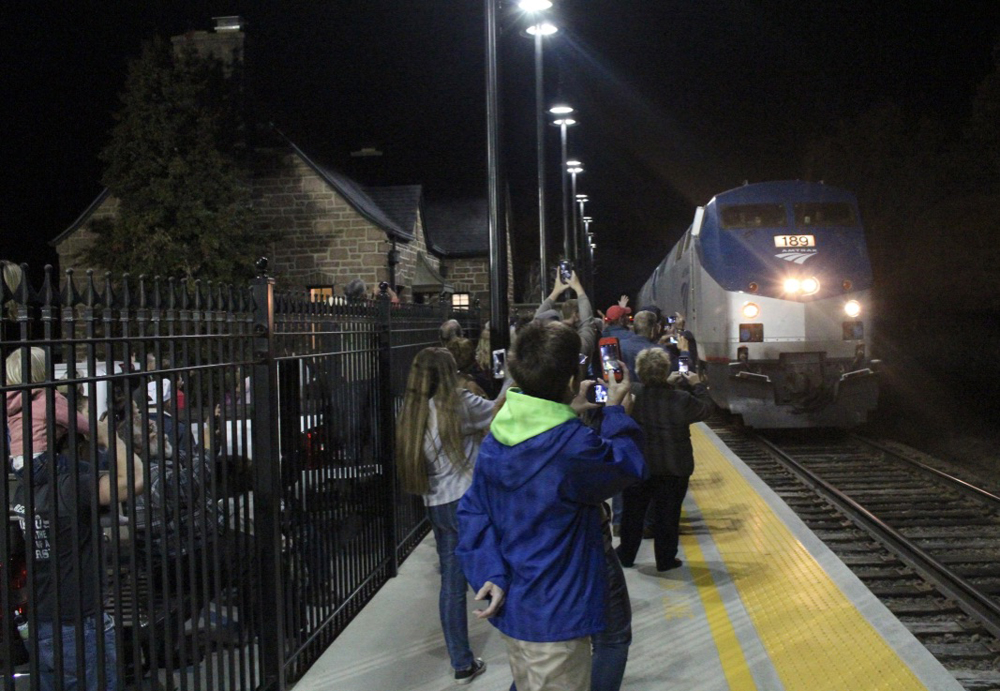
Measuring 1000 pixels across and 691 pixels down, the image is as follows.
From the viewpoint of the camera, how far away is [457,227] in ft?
113

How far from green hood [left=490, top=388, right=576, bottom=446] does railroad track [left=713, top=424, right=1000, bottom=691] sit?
131 inches

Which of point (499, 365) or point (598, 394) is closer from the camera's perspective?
point (598, 394)

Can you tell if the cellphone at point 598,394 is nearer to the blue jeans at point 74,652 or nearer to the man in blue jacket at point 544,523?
the man in blue jacket at point 544,523

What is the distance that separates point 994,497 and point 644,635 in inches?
218

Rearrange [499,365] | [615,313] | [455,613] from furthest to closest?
[615,313] → [499,365] → [455,613]

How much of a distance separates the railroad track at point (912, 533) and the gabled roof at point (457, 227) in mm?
19461

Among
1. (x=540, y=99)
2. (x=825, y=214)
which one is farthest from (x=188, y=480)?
(x=540, y=99)

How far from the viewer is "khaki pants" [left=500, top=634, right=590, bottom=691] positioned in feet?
10.3

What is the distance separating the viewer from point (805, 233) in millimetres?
14047

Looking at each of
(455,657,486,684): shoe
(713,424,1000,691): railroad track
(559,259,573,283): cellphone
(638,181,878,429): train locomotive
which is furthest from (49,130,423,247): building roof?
(455,657,486,684): shoe

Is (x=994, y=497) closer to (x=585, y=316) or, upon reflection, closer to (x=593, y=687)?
(x=585, y=316)

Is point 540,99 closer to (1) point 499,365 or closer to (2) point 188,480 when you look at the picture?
(1) point 499,365

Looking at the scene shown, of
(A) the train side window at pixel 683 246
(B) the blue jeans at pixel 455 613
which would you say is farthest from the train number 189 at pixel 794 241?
(B) the blue jeans at pixel 455 613

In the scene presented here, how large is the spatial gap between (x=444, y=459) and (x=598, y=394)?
98 cm
